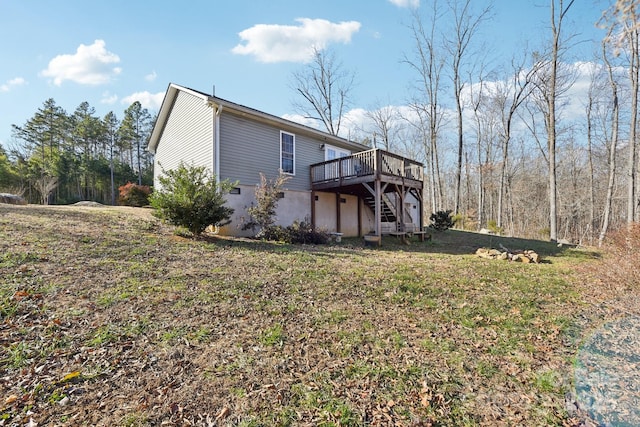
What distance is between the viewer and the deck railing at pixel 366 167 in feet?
36.9

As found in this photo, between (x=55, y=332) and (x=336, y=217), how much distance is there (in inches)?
445

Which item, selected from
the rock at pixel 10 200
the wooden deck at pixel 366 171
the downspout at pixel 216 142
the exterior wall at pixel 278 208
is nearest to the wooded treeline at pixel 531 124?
the wooden deck at pixel 366 171

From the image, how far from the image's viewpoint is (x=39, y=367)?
2900 mm

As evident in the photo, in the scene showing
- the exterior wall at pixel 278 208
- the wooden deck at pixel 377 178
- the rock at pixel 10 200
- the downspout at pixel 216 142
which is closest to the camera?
the downspout at pixel 216 142

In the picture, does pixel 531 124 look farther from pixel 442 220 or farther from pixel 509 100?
pixel 442 220

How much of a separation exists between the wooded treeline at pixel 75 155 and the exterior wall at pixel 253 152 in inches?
731

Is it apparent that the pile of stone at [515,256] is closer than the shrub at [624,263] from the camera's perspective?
No

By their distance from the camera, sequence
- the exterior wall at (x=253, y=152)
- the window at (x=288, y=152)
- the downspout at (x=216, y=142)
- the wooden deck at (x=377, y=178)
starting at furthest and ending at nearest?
the window at (x=288, y=152) < the wooden deck at (x=377, y=178) < the exterior wall at (x=253, y=152) < the downspout at (x=216, y=142)

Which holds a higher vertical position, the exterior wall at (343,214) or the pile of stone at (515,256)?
the exterior wall at (343,214)

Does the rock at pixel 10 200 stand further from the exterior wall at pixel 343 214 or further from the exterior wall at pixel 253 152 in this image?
the exterior wall at pixel 343 214

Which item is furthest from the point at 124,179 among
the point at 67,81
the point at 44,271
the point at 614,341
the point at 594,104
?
the point at 594,104

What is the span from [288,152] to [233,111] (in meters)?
2.84

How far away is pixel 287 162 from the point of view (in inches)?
492

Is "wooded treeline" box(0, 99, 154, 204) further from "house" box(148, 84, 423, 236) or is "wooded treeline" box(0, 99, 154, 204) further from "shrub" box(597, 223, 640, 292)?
"shrub" box(597, 223, 640, 292)
